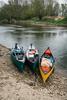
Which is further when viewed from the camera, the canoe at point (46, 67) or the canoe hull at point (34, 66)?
the canoe hull at point (34, 66)

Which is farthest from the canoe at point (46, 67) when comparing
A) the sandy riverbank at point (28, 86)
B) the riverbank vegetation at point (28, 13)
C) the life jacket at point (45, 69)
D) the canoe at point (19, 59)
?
the riverbank vegetation at point (28, 13)

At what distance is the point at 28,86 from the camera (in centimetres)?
1784

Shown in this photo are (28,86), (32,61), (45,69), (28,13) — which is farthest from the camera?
(28,13)

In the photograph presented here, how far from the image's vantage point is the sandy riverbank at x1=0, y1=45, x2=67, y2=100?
1620 cm

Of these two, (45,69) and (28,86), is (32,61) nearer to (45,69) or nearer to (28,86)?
(45,69)

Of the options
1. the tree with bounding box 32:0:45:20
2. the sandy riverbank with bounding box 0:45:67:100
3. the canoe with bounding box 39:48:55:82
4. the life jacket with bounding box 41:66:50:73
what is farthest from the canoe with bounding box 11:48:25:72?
the tree with bounding box 32:0:45:20

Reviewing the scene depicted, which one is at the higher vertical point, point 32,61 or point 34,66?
point 32,61

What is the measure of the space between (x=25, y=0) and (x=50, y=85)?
141 metres

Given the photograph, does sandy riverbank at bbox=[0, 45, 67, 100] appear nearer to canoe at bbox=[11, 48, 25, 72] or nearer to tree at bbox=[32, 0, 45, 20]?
canoe at bbox=[11, 48, 25, 72]

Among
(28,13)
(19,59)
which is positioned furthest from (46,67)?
(28,13)

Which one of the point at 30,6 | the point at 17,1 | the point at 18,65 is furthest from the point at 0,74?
the point at 17,1

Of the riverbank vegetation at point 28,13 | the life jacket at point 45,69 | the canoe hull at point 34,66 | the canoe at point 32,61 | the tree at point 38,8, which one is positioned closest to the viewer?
the life jacket at point 45,69

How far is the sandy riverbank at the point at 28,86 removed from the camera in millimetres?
16203

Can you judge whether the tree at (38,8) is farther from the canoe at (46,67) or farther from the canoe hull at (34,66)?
the canoe hull at (34,66)
